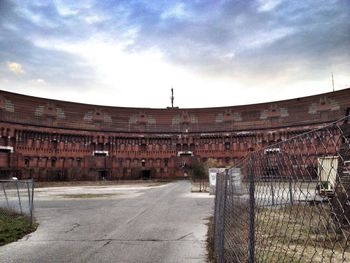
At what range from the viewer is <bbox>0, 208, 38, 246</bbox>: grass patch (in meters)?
10.7

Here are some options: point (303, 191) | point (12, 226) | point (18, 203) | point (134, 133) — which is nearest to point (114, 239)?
point (12, 226)

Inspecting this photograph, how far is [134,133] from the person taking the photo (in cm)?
8106

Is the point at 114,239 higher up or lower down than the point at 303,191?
lower down

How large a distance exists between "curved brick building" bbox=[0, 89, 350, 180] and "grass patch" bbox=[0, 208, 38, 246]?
161 ft

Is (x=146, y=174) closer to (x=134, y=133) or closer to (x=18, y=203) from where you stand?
(x=134, y=133)

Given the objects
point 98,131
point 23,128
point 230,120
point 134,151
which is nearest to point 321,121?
point 230,120

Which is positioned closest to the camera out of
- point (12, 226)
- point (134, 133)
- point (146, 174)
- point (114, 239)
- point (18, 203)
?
point (114, 239)

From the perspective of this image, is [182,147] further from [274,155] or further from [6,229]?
[274,155]

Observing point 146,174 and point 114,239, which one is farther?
point 146,174

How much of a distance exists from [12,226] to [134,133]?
68.9m

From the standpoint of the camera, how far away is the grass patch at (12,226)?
35.0 feet

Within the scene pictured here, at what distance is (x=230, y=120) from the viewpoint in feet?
267

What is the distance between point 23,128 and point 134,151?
24.0m

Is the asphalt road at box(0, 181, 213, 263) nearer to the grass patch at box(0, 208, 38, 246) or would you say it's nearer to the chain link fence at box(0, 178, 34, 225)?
the grass patch at box(0, 208, 38, 246)
